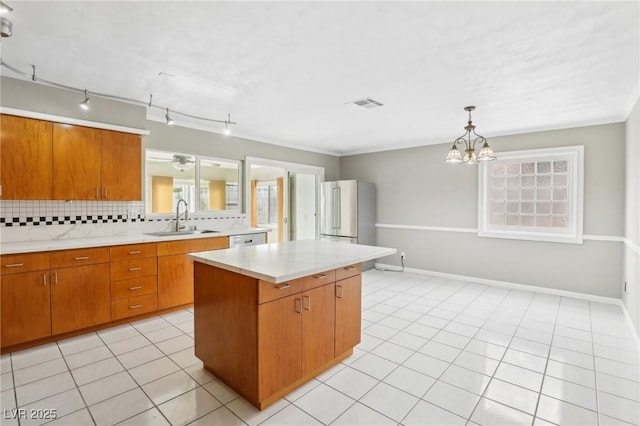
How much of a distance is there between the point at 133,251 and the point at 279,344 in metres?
2.18

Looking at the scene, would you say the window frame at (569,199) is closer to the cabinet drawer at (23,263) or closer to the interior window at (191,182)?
the interior window at (191,182)

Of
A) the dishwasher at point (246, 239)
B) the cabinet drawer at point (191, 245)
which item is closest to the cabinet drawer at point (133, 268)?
the cabinet drawer at point (191, 245)

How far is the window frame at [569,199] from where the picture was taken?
432 cm

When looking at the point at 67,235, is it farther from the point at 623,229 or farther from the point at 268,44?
the point at 623,229

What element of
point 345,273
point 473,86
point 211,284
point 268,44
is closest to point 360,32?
point 268,44

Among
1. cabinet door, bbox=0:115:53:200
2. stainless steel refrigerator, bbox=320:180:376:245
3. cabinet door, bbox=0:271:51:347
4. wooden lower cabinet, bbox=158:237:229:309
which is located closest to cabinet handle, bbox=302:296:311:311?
wooden lower cabinet, bbox=158:237:229:309

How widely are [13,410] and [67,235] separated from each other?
6.08 feet

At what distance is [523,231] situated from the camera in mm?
4812

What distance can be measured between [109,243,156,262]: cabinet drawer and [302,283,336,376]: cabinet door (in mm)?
2157

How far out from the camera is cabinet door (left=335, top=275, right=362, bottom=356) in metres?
2.52

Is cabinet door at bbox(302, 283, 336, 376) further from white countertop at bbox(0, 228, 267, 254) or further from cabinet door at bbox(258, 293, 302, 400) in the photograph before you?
white countertop at bbox(0, 228, 267, 254)

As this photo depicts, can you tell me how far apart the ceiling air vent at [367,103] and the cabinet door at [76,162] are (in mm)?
2782

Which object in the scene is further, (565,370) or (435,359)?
(435,359)

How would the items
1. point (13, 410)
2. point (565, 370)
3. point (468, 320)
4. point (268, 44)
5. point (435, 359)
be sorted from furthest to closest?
point (468, 320) → point (435, 359) → point (565, 370) → point (268, 44) → point (13, 410)
